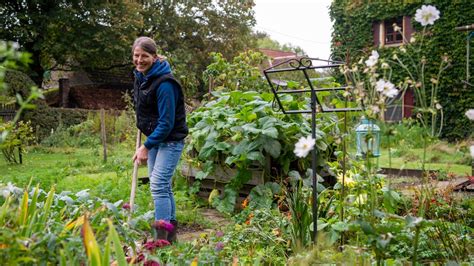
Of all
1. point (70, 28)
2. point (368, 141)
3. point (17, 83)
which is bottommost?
point (368, 141)

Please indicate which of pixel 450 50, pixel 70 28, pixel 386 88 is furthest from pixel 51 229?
pixel 70 28

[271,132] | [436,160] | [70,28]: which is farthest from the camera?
[70,28]

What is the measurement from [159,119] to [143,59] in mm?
441

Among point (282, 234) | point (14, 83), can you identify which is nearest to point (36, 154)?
point (14, 83)

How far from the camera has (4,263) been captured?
1582 mm

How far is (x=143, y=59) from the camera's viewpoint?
3705 mm

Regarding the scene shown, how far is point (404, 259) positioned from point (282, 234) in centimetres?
80

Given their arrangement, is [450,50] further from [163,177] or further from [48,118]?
[163,177]

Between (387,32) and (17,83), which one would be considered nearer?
(17,83)

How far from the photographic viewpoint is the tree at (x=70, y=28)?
1970cm

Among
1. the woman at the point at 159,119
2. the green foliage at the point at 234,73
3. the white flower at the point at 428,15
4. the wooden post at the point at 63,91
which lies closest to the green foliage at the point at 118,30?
the wooden post at the point at 63,91

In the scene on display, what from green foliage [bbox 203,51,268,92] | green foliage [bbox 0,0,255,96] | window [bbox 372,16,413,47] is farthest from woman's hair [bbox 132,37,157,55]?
window [bbox 372,16,413,47]

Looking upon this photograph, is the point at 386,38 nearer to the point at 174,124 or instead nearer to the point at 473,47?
the point at 473,47

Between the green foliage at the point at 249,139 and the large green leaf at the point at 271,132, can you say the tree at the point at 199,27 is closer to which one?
the green foliage at the point at 249,139
